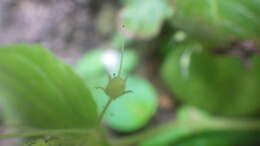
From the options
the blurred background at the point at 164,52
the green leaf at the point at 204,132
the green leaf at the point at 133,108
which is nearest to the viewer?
the blurred background at the point at 164,52

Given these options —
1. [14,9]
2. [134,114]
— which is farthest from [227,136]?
[14,9]

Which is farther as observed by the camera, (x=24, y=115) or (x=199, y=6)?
(x=24, y=115)

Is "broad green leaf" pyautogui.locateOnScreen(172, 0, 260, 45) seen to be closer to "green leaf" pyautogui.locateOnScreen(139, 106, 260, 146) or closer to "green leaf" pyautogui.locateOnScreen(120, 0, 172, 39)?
"green leaf" pyautogui.locateOnScreen(120, 0, 172, 39)

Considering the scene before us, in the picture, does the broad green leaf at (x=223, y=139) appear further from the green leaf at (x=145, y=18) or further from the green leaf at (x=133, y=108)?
the green leaf at (x=145, y=18)

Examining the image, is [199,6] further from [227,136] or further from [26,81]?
[227,136]

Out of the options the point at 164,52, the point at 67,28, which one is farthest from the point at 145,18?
the point at 67,28

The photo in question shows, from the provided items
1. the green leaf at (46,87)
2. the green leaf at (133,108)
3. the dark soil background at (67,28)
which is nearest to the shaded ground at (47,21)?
the dark soil background at (67,28)
